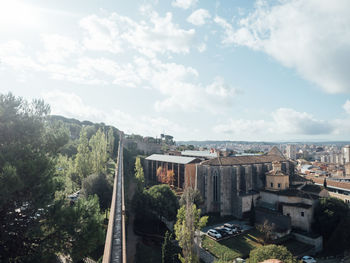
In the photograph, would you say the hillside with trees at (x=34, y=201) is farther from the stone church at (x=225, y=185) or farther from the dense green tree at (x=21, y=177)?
the stone church at (x=225, y=185)

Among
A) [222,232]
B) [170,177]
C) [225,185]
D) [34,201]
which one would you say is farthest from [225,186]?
[34,201]

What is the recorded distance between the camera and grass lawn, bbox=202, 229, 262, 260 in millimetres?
24195

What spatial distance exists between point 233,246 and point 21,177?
2478cm

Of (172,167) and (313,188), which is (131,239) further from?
(313,188)

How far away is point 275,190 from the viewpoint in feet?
123

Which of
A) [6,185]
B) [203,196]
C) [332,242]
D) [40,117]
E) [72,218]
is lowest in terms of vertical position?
[332,242]

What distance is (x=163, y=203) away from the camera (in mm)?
29656

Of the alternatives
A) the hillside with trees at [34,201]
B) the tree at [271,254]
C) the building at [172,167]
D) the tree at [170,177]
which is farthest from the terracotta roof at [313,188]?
the hillside with trees at [34,201]

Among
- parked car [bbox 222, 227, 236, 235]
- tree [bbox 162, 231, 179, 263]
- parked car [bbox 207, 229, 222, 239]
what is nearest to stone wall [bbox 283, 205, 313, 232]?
parked car [bbox 222, 227, 236, 235]

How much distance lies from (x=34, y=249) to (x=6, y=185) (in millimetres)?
4204

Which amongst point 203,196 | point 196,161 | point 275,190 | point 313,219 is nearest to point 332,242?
point 313,219

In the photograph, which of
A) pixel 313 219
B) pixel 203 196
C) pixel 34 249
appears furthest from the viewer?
pixel 203 196

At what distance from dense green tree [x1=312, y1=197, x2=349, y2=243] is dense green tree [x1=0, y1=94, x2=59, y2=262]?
36744 mm

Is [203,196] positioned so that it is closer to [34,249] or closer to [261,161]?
[261,161]
